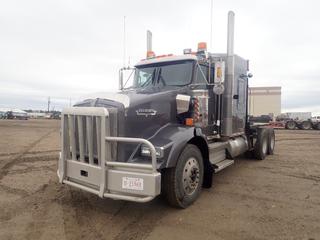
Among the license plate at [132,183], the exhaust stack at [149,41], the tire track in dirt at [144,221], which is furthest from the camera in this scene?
the exhaust stack at [149,41]

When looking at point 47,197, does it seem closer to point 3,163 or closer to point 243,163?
point 3,163

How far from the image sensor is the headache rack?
393cm

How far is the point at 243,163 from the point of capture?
8953 millimetres

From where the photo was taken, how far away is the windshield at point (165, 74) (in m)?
5.93

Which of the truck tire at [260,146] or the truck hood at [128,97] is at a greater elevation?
the truck hood at [128,97]

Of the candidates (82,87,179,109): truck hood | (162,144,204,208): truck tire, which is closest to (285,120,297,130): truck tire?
(162,144,204,208): truck tire

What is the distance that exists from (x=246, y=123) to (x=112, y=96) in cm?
563

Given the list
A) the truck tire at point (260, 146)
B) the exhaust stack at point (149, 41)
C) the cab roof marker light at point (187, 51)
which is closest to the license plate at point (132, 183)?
the cab roof marker light at point (187, 51)

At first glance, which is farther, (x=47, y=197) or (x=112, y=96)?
(x=47, y=197)

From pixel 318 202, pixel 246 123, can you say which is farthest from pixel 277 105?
pixel 318 202

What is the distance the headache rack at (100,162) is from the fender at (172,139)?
34 cm

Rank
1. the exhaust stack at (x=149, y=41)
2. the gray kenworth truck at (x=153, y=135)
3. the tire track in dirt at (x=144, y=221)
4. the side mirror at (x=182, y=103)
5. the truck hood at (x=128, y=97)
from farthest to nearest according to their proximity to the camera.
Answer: the exhaust stack at (x=149, y=41)
the side mirror at (x=182, y=103)
the truck hood at (x=128, y=97)
the gray kenworth truck at (x=153, y=135)
the tire track in dirt at (x=144, y=221)

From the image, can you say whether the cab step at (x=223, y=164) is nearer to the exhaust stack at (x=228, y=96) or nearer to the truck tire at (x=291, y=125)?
the exhaust stack at (x=228, y=96)

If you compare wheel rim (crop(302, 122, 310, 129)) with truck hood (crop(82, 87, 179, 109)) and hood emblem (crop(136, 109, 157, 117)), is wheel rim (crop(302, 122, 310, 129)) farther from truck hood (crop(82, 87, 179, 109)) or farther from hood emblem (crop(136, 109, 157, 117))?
hood emblem (crop(136, 109, 157, 117))
